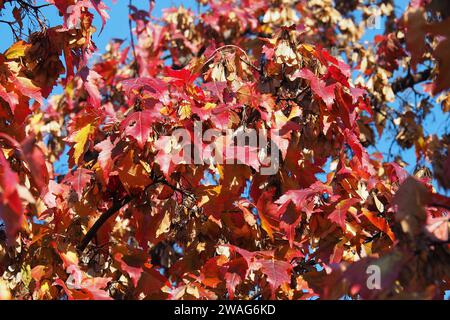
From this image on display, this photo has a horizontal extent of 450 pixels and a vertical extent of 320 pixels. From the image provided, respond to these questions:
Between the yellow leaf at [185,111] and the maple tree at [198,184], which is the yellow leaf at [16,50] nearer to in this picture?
the maple tree at [198,184]

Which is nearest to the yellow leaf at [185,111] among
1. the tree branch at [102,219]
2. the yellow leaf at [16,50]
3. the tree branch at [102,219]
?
the tree branch at [102,219]

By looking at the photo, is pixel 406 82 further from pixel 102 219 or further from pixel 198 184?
pixel 102 219

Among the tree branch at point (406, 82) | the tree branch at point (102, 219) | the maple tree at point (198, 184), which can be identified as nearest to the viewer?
the maple tree at point (198, 184)

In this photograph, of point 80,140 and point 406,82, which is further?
point 406,82

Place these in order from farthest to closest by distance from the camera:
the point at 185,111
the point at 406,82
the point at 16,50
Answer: the point at 406,82 < the point at 16,50 < the point at 185,111

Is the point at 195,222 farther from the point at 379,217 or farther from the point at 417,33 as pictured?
the point at 417,33

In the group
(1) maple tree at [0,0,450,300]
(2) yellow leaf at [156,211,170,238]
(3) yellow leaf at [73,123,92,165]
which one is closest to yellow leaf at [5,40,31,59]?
(1) maple tree at [0,0,450,300]

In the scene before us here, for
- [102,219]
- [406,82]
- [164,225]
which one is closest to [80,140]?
[102,219]

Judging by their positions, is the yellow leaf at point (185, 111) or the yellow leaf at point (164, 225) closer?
the yellow leaf at point (185, 111)

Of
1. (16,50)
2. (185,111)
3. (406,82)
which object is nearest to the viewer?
(185,111)

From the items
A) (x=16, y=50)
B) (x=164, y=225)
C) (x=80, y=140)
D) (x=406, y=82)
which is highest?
(x=406, y=82)

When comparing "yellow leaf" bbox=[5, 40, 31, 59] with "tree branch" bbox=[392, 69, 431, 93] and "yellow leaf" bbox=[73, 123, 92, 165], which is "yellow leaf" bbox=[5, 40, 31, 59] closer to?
"yellow leaf" bbox=[73, 123, 92, 165]

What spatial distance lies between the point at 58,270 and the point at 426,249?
148cm

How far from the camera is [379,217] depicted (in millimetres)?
2650
